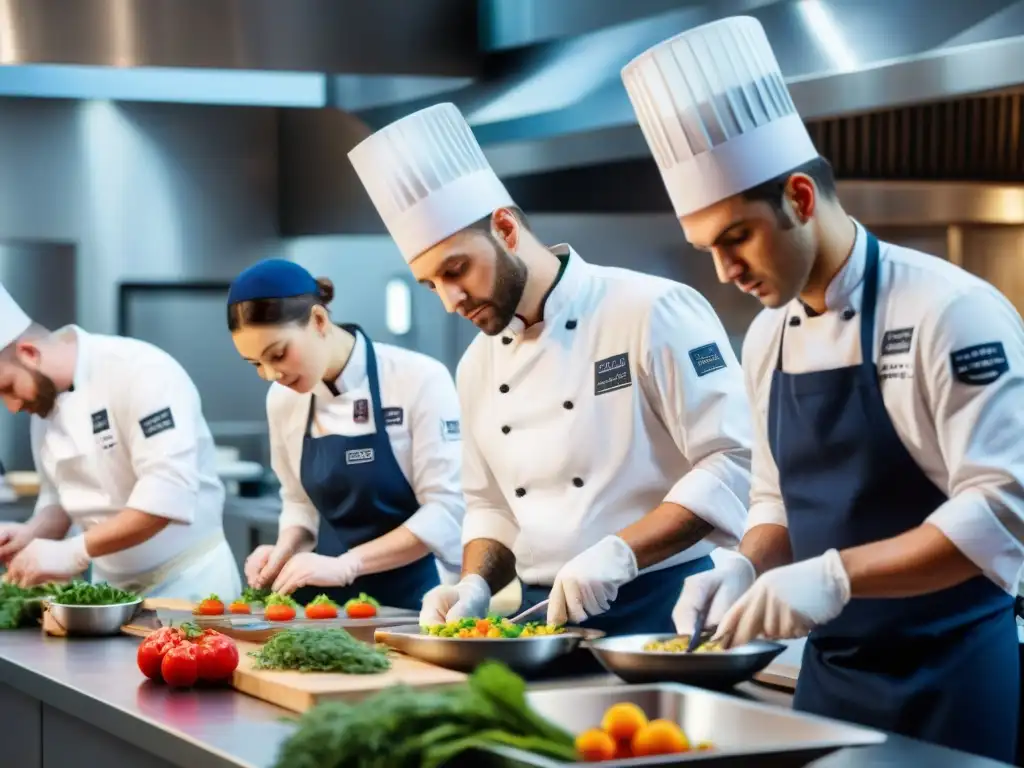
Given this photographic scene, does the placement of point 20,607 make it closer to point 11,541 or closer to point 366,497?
point 11,541

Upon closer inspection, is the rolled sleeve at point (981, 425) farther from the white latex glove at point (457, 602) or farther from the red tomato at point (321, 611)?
the red tomato at point (321, 611)

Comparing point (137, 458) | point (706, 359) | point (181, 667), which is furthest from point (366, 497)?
point (181, 667)

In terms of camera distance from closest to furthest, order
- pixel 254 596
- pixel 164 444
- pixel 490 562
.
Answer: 1. pixel 490 562
2. pixel 254 596
3. pixel 164 444

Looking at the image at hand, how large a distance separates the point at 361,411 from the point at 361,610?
0.78m

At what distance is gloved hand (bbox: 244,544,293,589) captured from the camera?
3701 millimetres

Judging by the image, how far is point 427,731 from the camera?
Result: 5.68ft

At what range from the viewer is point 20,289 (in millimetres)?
6613

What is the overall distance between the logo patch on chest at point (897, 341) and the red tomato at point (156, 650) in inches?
48.1

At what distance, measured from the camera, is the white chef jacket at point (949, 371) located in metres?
2.13

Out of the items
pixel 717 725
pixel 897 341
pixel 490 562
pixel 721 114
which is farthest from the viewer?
pixel 490 562

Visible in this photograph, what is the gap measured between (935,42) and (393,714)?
7.26 ft

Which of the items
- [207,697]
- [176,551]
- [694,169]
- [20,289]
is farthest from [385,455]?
[20,289]

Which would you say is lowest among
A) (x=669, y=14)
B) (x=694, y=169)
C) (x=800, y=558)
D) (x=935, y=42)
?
(x=800, y=558)

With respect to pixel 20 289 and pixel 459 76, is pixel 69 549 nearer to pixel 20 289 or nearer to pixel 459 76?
pixel 459 76
